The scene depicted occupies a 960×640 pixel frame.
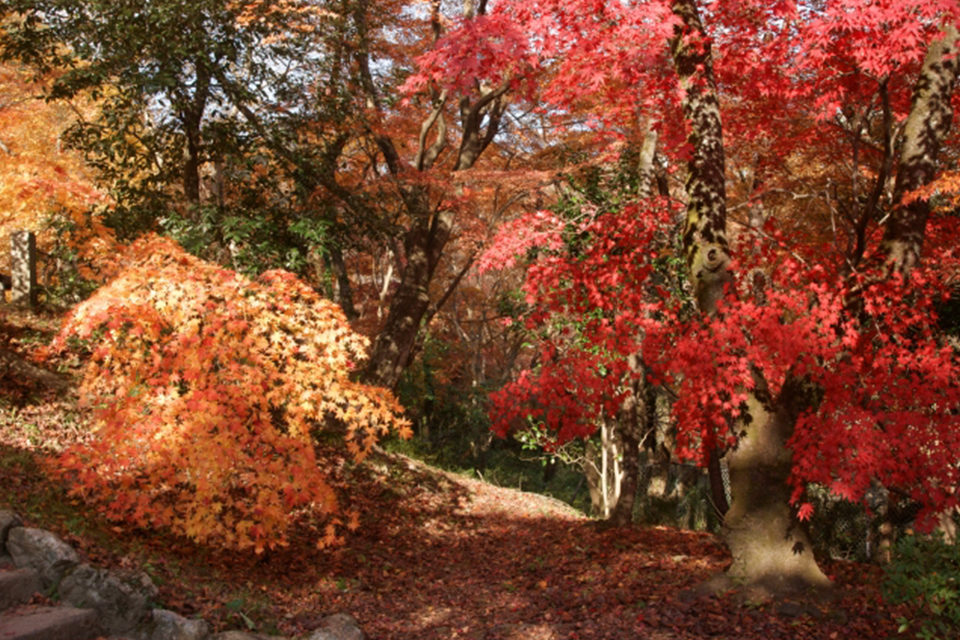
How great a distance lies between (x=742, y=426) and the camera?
6141 mm

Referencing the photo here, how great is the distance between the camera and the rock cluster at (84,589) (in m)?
4.58

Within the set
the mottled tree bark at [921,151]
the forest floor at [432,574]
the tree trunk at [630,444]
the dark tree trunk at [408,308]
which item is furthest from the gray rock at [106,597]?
the dark tree trunk at [408,308]

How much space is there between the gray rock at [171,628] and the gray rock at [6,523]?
44.2 inches

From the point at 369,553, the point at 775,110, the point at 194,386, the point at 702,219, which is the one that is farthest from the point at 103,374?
the point at 775,110

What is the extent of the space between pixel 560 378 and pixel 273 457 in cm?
302

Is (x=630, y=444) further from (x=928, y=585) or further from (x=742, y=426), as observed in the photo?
(x=928, y=585)

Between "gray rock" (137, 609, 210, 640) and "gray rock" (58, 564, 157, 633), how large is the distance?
0.09m

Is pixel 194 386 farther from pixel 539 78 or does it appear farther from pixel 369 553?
pixel 539 78

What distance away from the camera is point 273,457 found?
20.9 feet

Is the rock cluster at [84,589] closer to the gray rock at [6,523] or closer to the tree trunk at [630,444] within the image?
the gray rock at [6,523]

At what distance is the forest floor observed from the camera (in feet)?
18.4

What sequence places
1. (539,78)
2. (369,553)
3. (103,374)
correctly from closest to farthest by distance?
(103,374) → (369,553) → (539,78)

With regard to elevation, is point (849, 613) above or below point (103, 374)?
below

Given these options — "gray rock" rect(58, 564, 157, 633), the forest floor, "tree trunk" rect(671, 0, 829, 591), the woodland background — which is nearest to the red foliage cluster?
the woodland background
